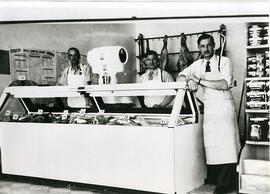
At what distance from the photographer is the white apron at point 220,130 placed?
3.29 m

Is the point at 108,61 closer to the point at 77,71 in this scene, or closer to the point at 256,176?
the point at 77,71

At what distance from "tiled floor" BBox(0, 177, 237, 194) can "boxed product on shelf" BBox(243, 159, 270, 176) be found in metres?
0.23

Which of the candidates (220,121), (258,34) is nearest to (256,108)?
(220,121)

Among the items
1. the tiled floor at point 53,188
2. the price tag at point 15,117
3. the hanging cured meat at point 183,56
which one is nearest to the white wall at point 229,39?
the hanging cured meat at point 183,56

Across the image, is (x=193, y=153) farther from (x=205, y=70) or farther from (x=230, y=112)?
(x=205, y=70)

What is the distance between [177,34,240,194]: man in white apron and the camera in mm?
3287

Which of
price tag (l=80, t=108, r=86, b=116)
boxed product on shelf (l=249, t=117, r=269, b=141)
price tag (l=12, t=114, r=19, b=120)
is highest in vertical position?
price tag (l=80, t=108, r=86, b=116)

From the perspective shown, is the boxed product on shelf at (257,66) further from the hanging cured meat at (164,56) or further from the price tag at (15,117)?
the price tag at (15,117)

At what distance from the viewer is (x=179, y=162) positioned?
298 cm

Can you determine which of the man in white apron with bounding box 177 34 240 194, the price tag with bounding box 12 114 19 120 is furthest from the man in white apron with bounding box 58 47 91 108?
the man in white apron with bounding box 177 34 240 194

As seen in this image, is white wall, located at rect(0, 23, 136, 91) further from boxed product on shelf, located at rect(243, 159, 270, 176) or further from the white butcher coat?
boxed product on shelf, located at rect(243, 159, 270, 176)

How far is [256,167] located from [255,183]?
0.13 meters

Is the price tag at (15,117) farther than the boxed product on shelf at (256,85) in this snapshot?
Yes

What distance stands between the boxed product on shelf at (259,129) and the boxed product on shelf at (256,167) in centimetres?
25
